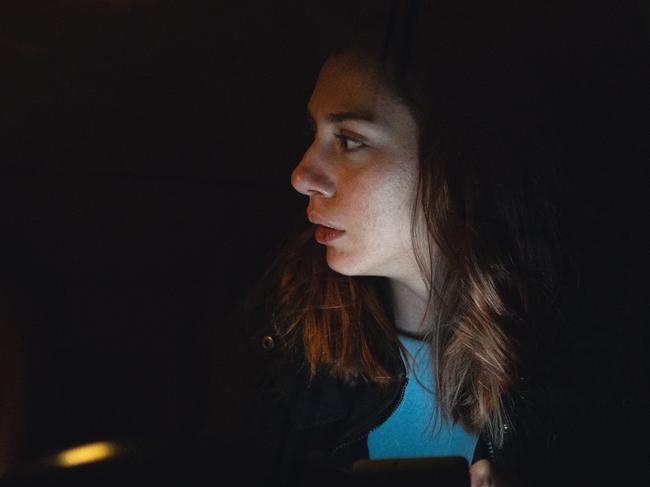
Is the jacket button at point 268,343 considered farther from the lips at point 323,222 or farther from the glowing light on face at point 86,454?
the glowing light on face at point 86,454

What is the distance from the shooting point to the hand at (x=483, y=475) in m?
1.20

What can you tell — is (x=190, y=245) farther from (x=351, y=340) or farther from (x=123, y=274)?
(x=351, y=340)

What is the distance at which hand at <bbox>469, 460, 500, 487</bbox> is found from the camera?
1.20m

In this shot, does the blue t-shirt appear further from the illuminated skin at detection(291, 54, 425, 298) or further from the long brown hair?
the illuminated skin at detection(291, 54, 425, 298)

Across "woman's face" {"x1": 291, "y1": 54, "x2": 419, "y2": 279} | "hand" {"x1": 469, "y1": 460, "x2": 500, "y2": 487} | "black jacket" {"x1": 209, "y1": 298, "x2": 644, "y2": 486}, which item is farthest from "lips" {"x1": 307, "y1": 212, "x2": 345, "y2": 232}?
"hand" {"x1": 469, "y1": 460, "x2": 500, "y2": 487}

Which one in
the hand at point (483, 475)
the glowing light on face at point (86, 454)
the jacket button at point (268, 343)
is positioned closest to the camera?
the glowing light on face at point (86, 454)

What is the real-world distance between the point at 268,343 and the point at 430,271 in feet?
1.09

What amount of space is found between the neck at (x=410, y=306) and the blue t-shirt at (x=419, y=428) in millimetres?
44

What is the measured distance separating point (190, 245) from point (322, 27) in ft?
1.77

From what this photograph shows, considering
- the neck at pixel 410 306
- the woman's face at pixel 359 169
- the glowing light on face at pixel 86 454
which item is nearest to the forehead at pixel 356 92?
the woman's face at pixel 359 169

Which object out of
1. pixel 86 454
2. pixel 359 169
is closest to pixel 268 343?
pixel 359 169

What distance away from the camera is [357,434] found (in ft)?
4.45

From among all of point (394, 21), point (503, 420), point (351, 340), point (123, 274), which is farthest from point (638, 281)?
point (123, 274)

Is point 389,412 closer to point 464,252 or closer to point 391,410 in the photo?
point 391,410
